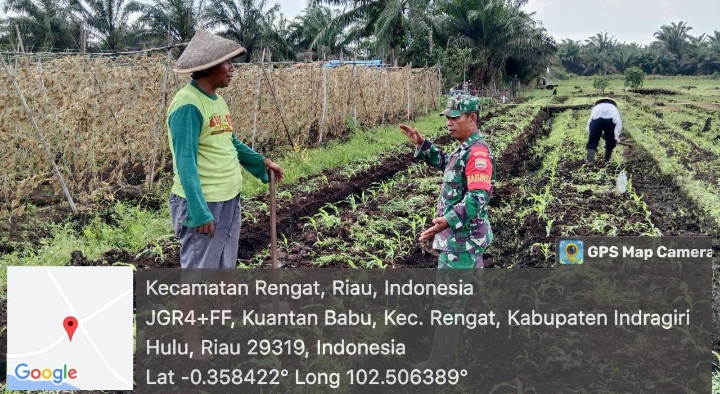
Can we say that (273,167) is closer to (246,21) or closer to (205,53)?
(205,53)

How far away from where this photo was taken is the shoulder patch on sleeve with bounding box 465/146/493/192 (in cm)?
331

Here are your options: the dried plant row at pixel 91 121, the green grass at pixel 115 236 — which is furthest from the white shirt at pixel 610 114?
the dried plant row at pixel 91 121

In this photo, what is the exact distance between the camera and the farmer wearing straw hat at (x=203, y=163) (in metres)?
3.31

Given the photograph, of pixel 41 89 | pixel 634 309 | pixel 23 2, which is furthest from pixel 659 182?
pixel 23 2

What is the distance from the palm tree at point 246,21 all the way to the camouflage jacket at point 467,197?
1408 inches

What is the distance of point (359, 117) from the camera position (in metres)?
16.9

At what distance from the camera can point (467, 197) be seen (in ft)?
10.9

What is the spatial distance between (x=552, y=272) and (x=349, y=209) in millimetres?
2922

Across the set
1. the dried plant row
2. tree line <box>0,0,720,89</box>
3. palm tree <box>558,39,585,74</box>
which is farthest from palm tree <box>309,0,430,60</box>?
palm tree <box>558,39,585,74</box>

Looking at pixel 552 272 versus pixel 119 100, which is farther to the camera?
pixel 119 100

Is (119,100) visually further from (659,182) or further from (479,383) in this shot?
(659,182)

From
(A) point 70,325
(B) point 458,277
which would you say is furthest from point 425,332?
(A) point 70,325

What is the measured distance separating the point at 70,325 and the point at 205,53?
156cm

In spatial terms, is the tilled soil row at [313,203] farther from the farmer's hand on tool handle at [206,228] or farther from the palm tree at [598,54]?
the palm tree at [598,54]
